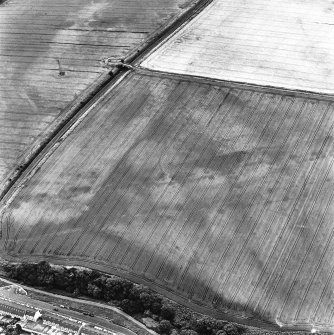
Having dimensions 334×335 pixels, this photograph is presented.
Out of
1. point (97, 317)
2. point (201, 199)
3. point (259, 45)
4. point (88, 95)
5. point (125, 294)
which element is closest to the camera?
point (97, 317)

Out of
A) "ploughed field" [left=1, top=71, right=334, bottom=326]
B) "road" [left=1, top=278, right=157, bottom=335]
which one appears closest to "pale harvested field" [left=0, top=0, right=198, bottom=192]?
"ploughed field" [left=1, top=71, right=334, bottom=326]

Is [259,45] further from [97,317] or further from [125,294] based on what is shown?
[97,317]

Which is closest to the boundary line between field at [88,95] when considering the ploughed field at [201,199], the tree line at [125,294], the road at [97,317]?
Answer: the ploughed field at [201,199]

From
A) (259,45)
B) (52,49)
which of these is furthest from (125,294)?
(52,49)

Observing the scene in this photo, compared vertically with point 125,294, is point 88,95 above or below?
above

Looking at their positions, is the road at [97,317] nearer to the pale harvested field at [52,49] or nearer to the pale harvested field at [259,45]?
the pale harvested field at [52,49]

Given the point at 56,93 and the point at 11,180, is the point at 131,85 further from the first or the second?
the point at 11,180
